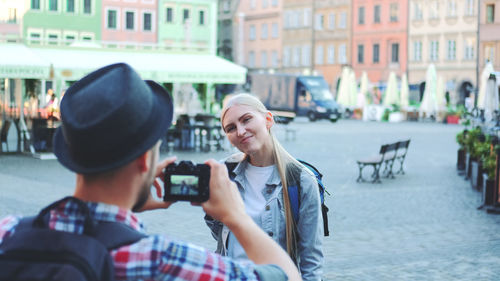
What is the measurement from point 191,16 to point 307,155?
142 ft

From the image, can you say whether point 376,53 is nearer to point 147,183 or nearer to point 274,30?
point 274,30

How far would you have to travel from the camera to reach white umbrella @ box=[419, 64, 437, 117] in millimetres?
46506

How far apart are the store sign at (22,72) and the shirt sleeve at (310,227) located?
1677 cm

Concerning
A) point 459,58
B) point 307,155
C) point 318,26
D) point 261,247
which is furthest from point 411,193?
point 318,26

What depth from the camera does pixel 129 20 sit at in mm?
60219

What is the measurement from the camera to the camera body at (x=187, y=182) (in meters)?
2.01

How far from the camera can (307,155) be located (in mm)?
23344

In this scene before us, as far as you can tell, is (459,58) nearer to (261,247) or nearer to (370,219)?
(370,219)

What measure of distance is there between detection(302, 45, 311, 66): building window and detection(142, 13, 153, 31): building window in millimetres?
15908

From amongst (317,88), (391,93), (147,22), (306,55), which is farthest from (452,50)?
(147,22)

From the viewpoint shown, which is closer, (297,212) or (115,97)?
(115,97)

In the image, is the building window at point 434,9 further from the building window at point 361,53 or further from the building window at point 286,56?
the building window at point 286,56

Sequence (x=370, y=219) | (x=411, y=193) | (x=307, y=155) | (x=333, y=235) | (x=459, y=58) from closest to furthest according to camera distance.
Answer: (x=333, y=235), (x=370, y=219), (x=411, y=193), (x=307, y=155), (x=459, y=58)

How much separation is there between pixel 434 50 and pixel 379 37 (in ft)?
20.0
